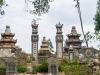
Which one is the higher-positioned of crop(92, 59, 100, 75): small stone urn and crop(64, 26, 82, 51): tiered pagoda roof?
crop(64, 26, 82, 51): tiered pagoda roof

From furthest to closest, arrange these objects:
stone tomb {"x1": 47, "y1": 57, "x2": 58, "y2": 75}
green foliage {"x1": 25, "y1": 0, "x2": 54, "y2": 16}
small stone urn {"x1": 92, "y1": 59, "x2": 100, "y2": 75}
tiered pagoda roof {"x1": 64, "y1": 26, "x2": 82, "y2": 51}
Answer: tiered pagoda roof {"x1": 64, "y1": 26, "x2": 82, "y2": 51}
stone tomb {"x1": 47, "y1": 57, "x2": 58, "y2": 75}
small stone urn {"x1": 92, "y1": 59, "x2": 100, "y2": 75}
green foliage {"x1": 25, "y1": 0, "x2": 54, "y2": 16}

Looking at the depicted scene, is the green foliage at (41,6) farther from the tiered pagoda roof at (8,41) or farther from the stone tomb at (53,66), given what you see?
the tiered pagoda roof at (8,41)

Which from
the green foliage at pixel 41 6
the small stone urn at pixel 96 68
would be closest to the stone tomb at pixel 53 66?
the small stone urn at pixel 96 68

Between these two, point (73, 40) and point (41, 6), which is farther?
point (73, 40)

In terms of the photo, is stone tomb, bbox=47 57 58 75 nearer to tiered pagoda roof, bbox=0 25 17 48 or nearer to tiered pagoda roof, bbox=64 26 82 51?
tiered pagoda roof, bbox=0 25 17 48

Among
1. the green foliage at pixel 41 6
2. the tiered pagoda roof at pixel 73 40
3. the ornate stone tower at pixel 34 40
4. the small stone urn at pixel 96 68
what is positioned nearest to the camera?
the green foliage at pixel 41 6

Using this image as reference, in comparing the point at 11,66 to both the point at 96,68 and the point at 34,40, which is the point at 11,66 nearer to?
the point at 96,68

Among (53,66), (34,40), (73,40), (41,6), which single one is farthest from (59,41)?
(41,6)

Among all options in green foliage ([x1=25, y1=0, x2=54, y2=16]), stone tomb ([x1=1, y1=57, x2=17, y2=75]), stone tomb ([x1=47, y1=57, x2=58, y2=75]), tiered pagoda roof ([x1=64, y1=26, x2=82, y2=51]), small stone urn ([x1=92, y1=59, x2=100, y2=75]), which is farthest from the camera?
tiered pagoda roof ([x1=64, y1=26, x2=82, y2=51])

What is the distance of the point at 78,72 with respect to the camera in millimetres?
21609

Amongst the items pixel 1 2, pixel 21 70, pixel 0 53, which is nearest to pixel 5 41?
pixel 0 53

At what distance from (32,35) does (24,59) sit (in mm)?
12568

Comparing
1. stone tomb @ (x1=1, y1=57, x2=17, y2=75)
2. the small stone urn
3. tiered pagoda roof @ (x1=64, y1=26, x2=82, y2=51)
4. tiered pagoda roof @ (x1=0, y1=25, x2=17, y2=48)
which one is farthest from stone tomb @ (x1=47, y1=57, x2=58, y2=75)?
tiered pagoda roof @ (x1=64, y1=26, x2=82, y2=51)

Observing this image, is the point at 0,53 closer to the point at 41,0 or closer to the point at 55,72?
the point at 55,72
